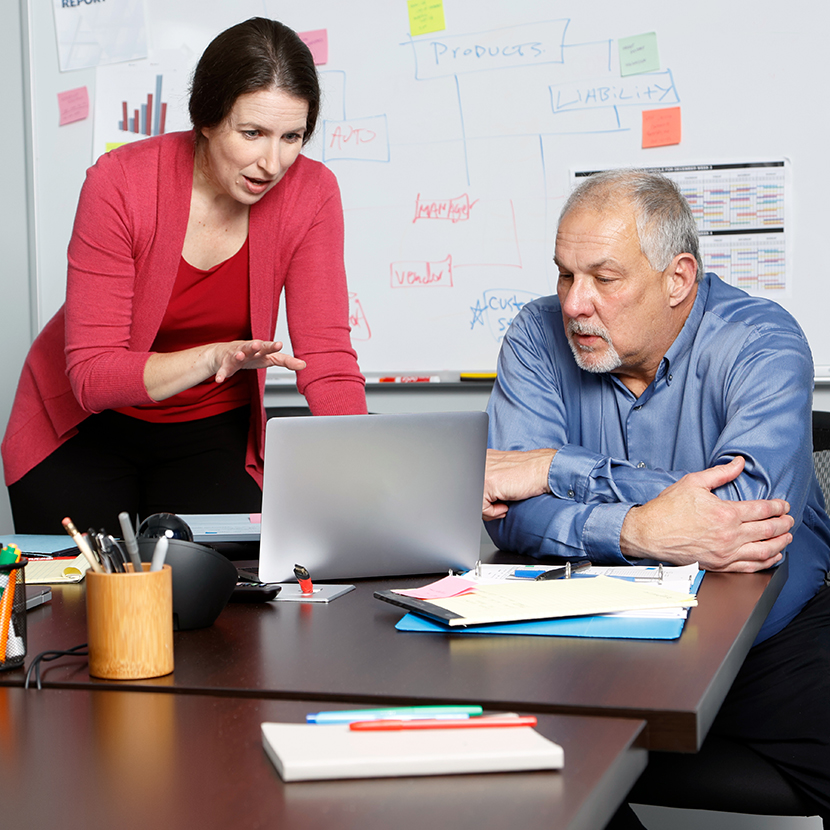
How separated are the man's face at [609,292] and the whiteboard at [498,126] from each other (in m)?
Answer: 1.13

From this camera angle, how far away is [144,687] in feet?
2.55

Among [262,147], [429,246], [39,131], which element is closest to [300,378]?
[262,147]

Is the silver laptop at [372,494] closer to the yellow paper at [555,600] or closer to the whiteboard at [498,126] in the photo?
the yellow paper at [555,600]

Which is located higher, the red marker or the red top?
the red top

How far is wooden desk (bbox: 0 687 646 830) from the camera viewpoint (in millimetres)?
531

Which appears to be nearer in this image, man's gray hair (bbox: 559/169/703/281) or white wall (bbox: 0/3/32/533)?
man's gray hair (bbox: 559/169/703/281)

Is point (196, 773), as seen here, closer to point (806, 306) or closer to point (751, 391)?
point (751, 391)

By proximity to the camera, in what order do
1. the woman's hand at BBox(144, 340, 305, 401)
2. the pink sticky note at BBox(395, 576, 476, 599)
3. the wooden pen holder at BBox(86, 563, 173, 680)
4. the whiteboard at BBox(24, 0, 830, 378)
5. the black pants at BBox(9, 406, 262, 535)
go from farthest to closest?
1. the whiteboard at BBox(24, 0, 830, 378)
2. the black pants at BBox(9, 406, 262, 535)
3. the woman's hand at BBox(144, 340, 305, 401)
4. the pink sticky note at BBox(395, 576, 476, 599)
5. the wooden pen holder at BBox(86, 563, 173, 680)

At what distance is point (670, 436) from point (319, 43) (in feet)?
6.16

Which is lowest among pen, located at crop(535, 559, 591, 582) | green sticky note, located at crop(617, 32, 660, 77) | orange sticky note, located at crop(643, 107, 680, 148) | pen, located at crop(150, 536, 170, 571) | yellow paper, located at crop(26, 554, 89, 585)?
yellow paper, located at crop(26, 554, 89, 585)

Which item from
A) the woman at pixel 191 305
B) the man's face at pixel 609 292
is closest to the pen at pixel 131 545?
the woman at pixel 191 305

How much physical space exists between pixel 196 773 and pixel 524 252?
2323 millimetres

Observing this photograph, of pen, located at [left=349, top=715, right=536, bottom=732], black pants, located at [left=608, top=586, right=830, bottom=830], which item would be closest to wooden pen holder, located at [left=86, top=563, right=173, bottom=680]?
pen, located at [left=349, top=715, right=536, bottom=732]

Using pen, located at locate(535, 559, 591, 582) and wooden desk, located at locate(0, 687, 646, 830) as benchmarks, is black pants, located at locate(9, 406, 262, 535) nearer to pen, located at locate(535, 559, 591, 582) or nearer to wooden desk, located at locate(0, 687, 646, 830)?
pen, located at locate(535, 559, 591, 582)
